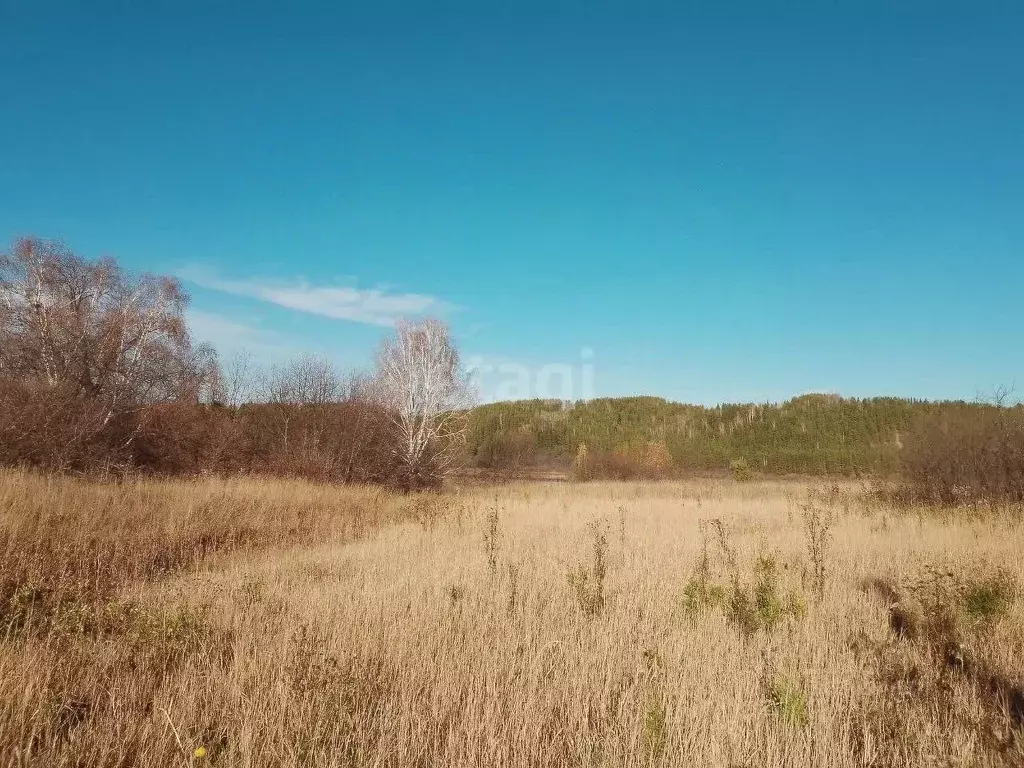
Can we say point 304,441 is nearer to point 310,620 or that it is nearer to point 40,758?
point 310,620

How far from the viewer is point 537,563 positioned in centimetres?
826

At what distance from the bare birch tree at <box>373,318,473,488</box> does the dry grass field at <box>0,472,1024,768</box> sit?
1743cm

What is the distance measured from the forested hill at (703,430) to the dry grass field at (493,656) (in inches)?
1597

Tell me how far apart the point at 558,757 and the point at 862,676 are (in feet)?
8.40

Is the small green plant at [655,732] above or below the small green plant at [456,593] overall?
above

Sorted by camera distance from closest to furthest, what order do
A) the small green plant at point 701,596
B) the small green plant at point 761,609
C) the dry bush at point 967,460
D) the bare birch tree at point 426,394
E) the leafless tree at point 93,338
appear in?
the small green plant at point 761,609 → the small green plant at point 701,596 → the dry bush at point 967,460 → the leafless tree at point 93,338 → the bare birch tree at point 426,394

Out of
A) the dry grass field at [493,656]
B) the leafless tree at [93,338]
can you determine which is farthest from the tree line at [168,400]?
the dry grass field at [493,656]

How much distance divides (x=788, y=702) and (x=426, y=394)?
24.1m

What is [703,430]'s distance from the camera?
95688 mm

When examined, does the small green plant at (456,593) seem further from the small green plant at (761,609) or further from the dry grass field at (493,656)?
the small green plant at (761,609)

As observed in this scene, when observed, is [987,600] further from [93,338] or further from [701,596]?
[93,338]

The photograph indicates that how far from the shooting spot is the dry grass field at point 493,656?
3096 millimetres

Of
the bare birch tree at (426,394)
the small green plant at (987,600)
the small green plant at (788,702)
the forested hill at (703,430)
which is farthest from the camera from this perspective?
the forested hill at (703,430)

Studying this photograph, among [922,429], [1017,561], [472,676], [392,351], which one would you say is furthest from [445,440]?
[472,676]
